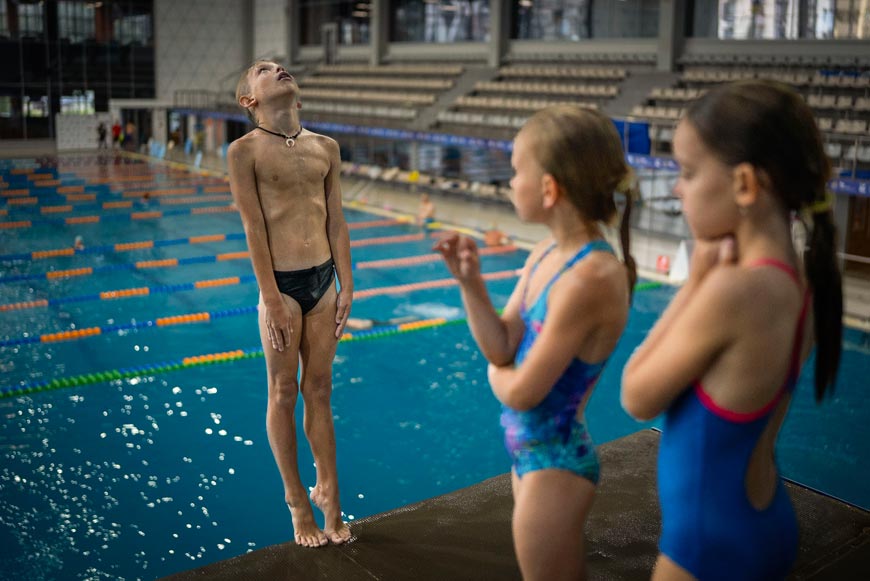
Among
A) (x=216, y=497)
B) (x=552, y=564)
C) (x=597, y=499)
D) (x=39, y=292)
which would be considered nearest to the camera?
(x=552, y=564)

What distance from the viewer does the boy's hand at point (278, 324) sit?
9.34ft

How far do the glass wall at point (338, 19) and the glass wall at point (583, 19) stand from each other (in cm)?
622

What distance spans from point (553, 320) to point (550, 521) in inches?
16.6

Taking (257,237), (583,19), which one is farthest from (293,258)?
(583,19)

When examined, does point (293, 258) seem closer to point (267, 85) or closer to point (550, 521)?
point (267, 85)

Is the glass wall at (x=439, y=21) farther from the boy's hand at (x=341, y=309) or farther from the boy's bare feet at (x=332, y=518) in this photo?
the boy's bare feet at (x=332, y=518)

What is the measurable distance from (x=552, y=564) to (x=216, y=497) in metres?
2.91

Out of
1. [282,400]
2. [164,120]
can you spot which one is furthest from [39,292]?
[164,120]

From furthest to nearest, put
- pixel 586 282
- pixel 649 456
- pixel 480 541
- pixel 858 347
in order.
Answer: pixel 858 347 < pixel 649 456 < pixel 480 541 < pixel 586 282

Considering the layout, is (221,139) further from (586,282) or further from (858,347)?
(586,282)

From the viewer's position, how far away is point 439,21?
70.9 ft

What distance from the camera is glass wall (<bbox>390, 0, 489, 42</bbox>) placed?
2052 cm

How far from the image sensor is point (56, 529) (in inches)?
151

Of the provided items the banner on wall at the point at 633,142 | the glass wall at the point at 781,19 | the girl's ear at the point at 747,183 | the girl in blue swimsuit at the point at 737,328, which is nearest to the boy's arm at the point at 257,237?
the girl in blue swimsuit at the point at 737,328
